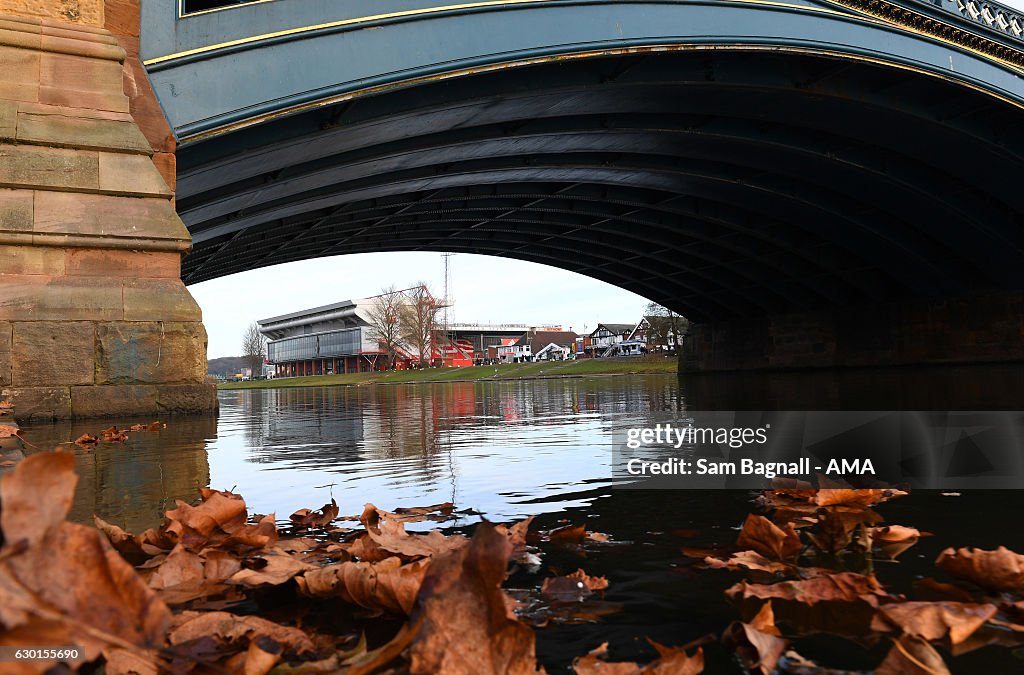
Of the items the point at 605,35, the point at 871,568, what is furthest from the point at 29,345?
the point at 605,35

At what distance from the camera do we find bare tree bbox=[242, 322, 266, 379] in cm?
12044

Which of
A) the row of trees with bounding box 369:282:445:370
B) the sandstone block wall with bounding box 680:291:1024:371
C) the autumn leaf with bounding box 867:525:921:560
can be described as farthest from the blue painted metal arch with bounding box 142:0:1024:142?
the row of trees with bounding box 369:282:445:370

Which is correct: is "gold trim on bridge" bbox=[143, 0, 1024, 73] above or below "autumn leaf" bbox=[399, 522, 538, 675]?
above

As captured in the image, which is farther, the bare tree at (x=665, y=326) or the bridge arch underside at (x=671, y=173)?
the bare tree at (x=665, y=326)

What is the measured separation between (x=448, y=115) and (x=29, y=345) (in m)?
8.44

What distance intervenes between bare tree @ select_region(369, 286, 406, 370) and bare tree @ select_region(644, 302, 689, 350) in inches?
1230

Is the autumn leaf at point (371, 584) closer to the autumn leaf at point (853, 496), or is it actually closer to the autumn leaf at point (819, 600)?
the autumn leaf at point (819, 600)

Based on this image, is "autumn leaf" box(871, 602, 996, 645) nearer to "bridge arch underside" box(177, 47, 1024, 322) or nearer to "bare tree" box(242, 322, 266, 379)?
"bridge arch underside" box(177, 47, 1024, 322)

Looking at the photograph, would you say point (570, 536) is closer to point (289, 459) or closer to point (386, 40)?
point (289, 459)

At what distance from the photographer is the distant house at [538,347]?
125 m

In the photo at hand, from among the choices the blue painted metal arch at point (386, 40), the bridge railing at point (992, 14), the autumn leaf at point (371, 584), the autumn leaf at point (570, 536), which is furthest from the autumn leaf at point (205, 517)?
the bridge railing at point (992, 14)

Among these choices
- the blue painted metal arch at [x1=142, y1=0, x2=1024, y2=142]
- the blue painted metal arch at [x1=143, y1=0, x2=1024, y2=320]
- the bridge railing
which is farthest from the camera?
the bridge railing

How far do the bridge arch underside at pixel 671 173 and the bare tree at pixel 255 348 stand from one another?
91.8 metres

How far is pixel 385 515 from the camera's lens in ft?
8.00
